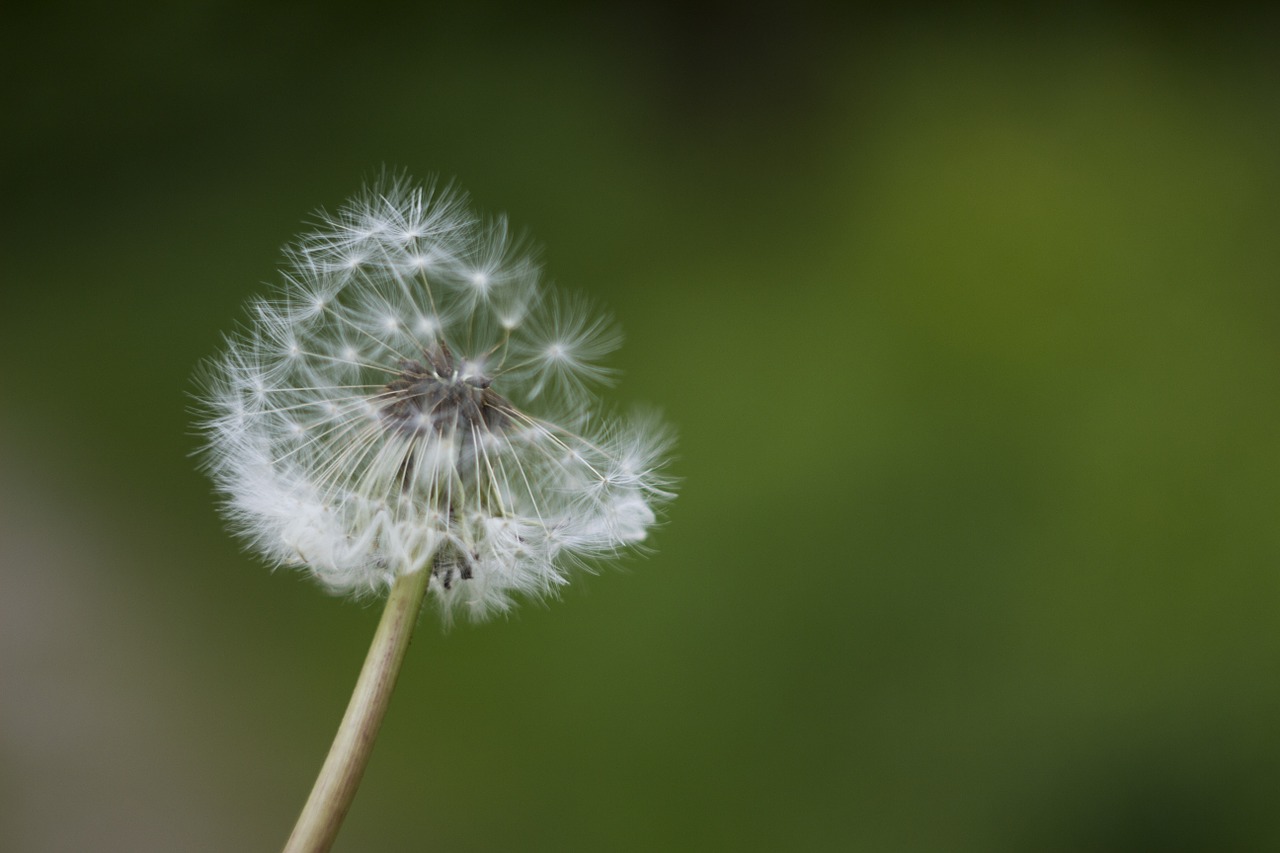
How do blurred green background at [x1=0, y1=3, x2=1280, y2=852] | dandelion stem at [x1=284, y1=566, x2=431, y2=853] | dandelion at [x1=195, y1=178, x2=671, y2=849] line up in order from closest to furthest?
dandelion stem at [x1=284, y1=566, x2=431, y2=853] → dandelion at [x1=195, y1=178, x2=671, y2=849] → blurred green background at [x1=0, y1=3, x2=1280, y2=852]

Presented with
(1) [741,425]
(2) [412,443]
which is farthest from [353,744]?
(1) [741,425]

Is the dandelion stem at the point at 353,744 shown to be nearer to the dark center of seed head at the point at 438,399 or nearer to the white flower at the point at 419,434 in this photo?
the white flower at the point at 419,434

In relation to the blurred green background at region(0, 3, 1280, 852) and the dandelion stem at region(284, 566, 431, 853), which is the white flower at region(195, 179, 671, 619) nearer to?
the dandelion stem at region(284, 566, 431, 853)

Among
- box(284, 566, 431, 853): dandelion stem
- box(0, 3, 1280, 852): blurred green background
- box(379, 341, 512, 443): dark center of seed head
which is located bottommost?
box(284, 566, 431, 853): dandelion stem

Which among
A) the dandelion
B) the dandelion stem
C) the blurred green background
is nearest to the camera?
the dandelion stem

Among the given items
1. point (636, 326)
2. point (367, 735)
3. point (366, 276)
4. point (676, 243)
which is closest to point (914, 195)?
point (676, 243)

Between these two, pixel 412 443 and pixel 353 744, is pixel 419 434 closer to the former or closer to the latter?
pixel 412 443

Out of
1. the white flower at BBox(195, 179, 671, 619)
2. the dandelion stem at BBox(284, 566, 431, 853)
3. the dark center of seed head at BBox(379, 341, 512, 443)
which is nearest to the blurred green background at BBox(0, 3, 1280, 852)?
the white flower at BBox(195, 179, 671, 619)
